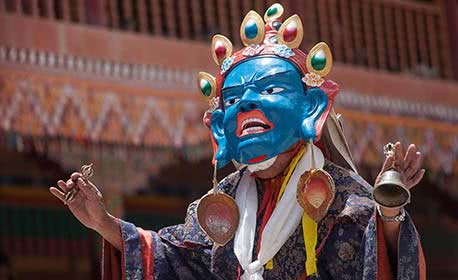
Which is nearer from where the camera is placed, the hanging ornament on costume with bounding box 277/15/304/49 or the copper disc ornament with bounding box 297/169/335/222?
the copper disc ornament with bounding box 297/169/335/222

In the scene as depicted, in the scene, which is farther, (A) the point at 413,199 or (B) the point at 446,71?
(A) the point at 413,199

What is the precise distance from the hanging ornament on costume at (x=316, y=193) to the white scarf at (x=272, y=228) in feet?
0.23

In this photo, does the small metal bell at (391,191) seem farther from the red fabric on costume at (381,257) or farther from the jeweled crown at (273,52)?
the jeweled crown at (273,52)

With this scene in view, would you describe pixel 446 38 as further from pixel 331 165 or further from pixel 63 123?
pixel 331 165

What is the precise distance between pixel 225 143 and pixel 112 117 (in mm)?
3443

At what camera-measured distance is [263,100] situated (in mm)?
4113

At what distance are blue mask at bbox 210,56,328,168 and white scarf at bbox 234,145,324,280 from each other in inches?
3.6

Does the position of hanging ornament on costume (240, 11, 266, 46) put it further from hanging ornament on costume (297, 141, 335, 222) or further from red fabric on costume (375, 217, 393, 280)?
red fabric on costume (375, 217, 393, 280)

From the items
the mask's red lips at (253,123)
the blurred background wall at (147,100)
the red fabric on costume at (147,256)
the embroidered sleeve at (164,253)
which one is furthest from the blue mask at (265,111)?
the blurred background wall at (147,100)

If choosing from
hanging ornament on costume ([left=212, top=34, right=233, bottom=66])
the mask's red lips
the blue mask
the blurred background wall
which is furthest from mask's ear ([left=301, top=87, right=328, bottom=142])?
the blurred background wall

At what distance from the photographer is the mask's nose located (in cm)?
411

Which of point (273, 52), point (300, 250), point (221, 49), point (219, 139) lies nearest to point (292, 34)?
point (273, 52)

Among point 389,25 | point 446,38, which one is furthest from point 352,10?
point 446,38

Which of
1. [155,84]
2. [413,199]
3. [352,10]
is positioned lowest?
[413,199]
